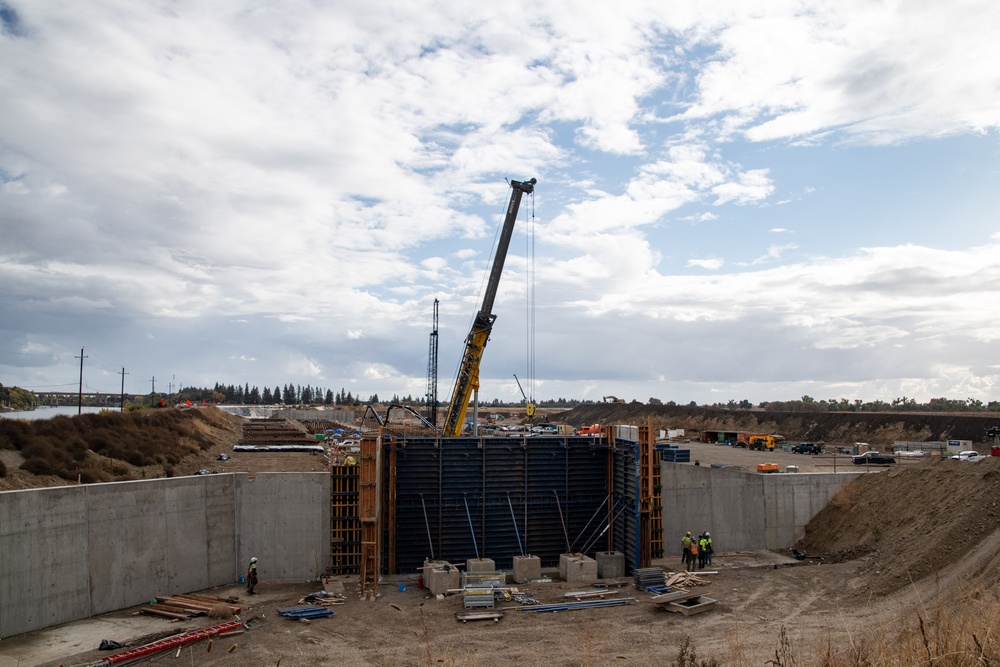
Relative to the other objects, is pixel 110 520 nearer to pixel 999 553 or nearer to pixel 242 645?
pixel 242 645

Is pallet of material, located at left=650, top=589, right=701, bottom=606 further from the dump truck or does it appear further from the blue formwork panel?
the dump truck

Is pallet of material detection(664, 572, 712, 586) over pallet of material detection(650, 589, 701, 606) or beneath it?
beneath

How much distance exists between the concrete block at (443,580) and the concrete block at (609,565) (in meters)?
4.47

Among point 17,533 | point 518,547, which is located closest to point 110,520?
point 17,533

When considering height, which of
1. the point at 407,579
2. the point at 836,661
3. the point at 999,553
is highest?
the point at 836,661

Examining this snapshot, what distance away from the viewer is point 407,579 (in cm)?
1981

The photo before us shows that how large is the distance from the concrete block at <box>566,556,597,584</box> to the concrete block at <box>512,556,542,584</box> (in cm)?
87

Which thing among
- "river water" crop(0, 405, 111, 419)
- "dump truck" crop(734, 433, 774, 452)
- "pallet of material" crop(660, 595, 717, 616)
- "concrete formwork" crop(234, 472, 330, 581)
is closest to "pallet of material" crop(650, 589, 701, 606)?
"pallet of material" crop(660, 595, 717, 616)

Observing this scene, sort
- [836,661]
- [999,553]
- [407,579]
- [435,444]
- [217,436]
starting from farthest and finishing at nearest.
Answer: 1. [217,436]
2. [435,444]
3. [407,579]
4. [999,553]
5. [836,661]

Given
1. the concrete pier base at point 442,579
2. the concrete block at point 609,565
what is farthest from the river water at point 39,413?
the concrete block at point 609,565

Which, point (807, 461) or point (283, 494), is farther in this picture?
point (807, 461)

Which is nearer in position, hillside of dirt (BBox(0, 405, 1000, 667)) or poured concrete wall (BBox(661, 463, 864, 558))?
hillside of dirt (BBox(0, 405, 1000, 667))

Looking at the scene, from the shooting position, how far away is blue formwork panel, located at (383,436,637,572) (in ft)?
68.1

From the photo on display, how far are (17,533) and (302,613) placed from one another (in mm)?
6445
